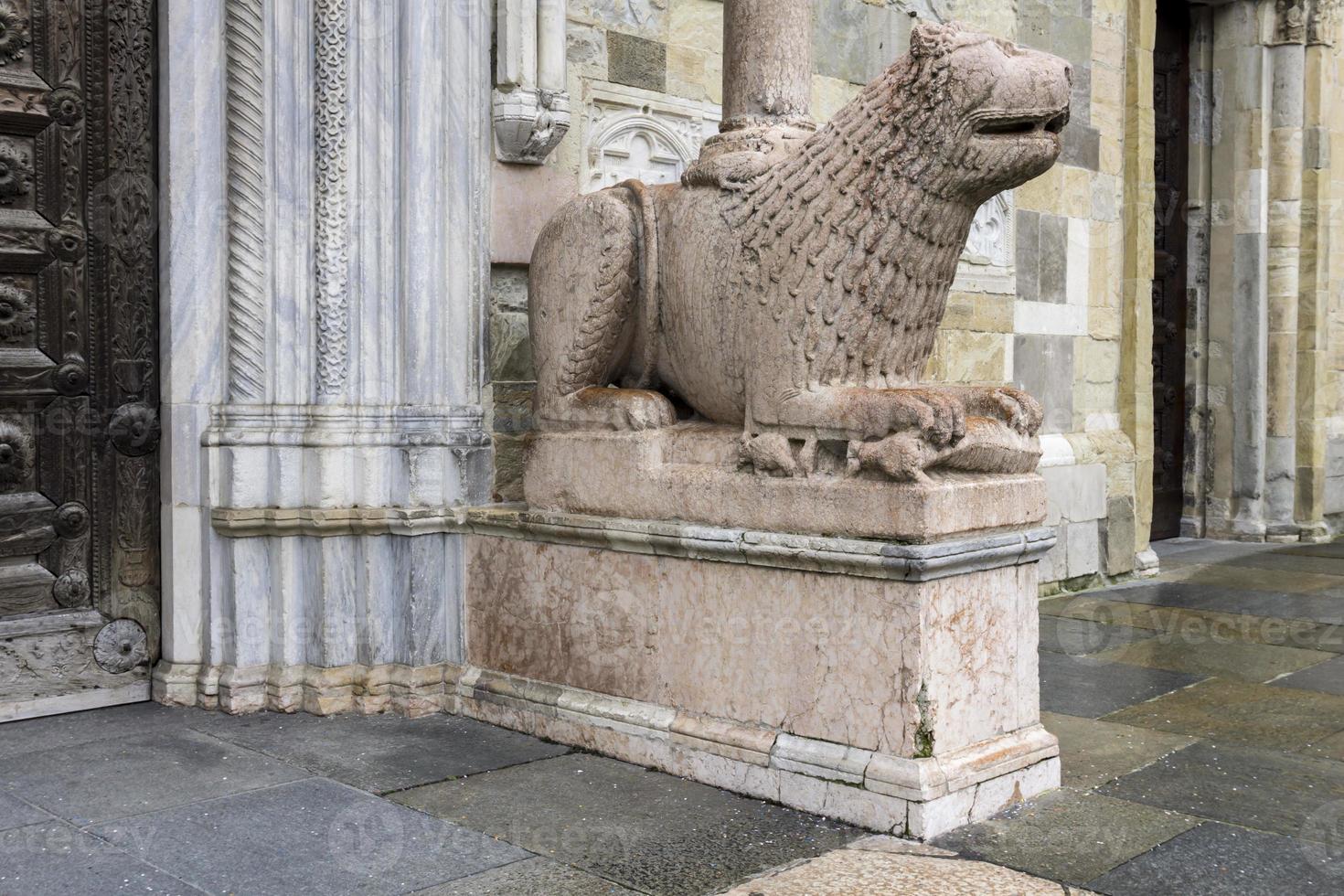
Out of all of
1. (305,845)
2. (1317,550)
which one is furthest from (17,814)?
(1317,550)

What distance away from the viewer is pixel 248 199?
402cm

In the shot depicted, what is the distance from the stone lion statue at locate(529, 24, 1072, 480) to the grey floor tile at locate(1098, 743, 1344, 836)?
0.84 m

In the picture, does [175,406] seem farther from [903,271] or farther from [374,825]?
[903,271]

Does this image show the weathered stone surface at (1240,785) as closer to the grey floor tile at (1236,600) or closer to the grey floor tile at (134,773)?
the grey floor tile at (134,773)

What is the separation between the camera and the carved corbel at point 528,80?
4230 mm

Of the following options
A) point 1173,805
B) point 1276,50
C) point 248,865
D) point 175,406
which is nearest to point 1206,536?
point 1276,50

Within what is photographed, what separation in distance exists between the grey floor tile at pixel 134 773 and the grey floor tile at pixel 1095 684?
2308 millimetres

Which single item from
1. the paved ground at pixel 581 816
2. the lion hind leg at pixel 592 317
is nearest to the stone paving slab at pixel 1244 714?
the paved ground at pixel 581 816

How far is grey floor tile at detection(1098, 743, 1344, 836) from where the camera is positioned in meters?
3.10

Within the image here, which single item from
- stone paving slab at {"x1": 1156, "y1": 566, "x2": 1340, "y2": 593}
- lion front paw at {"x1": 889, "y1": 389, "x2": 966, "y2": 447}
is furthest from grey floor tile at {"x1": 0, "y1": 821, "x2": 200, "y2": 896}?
Result: stone paving slab at {"x1": 1156, "y1": 566, "x2": 1340, "y2": 593}

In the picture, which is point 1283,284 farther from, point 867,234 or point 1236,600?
point 867,234

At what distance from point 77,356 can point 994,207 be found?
4.06m

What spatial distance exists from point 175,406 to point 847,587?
217cm

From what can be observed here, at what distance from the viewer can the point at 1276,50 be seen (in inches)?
338
